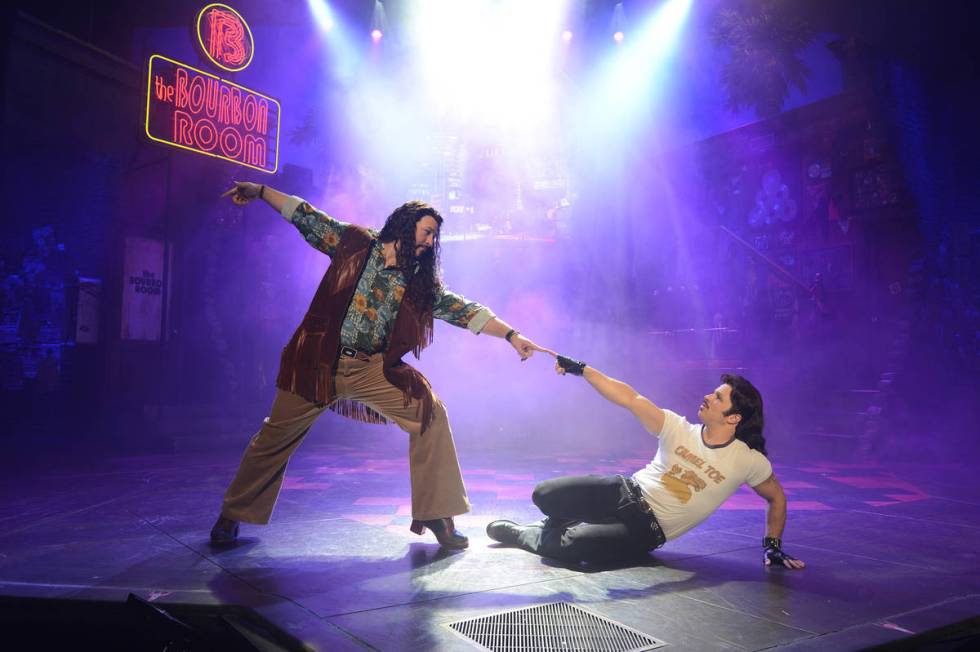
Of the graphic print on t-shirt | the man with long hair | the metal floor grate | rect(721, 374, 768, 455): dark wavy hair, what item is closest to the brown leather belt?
the man with long hair

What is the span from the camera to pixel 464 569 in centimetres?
324

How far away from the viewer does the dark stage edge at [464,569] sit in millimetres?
2482

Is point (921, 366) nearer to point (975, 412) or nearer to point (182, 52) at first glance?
point (975, 412)

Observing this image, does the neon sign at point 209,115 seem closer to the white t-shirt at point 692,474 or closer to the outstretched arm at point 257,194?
the outstretched arm at point 257,194

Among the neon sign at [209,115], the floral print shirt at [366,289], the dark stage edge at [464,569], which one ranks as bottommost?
the dark stage edge at [464,569]

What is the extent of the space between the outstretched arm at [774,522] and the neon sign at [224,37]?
40.3 ft

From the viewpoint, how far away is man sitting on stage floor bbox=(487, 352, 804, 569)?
3.29 metres

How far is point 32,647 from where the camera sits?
255 centimetres

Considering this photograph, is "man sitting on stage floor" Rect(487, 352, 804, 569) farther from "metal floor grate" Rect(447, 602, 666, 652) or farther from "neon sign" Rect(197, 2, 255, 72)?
"neon sign" Rect(197, 2, 255, 72)

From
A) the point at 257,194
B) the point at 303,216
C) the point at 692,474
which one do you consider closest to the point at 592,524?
the point at 692,474

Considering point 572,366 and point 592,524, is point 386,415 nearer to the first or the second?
point 572,366

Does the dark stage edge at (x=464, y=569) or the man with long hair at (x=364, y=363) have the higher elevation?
the man with long hair at (x=364, y=363)

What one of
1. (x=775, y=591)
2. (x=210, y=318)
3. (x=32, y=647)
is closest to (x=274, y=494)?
(x=32, y=647)

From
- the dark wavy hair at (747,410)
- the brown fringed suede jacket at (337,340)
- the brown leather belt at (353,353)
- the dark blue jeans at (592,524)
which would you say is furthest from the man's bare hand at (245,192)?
the dark wavy hair at (747,410)
